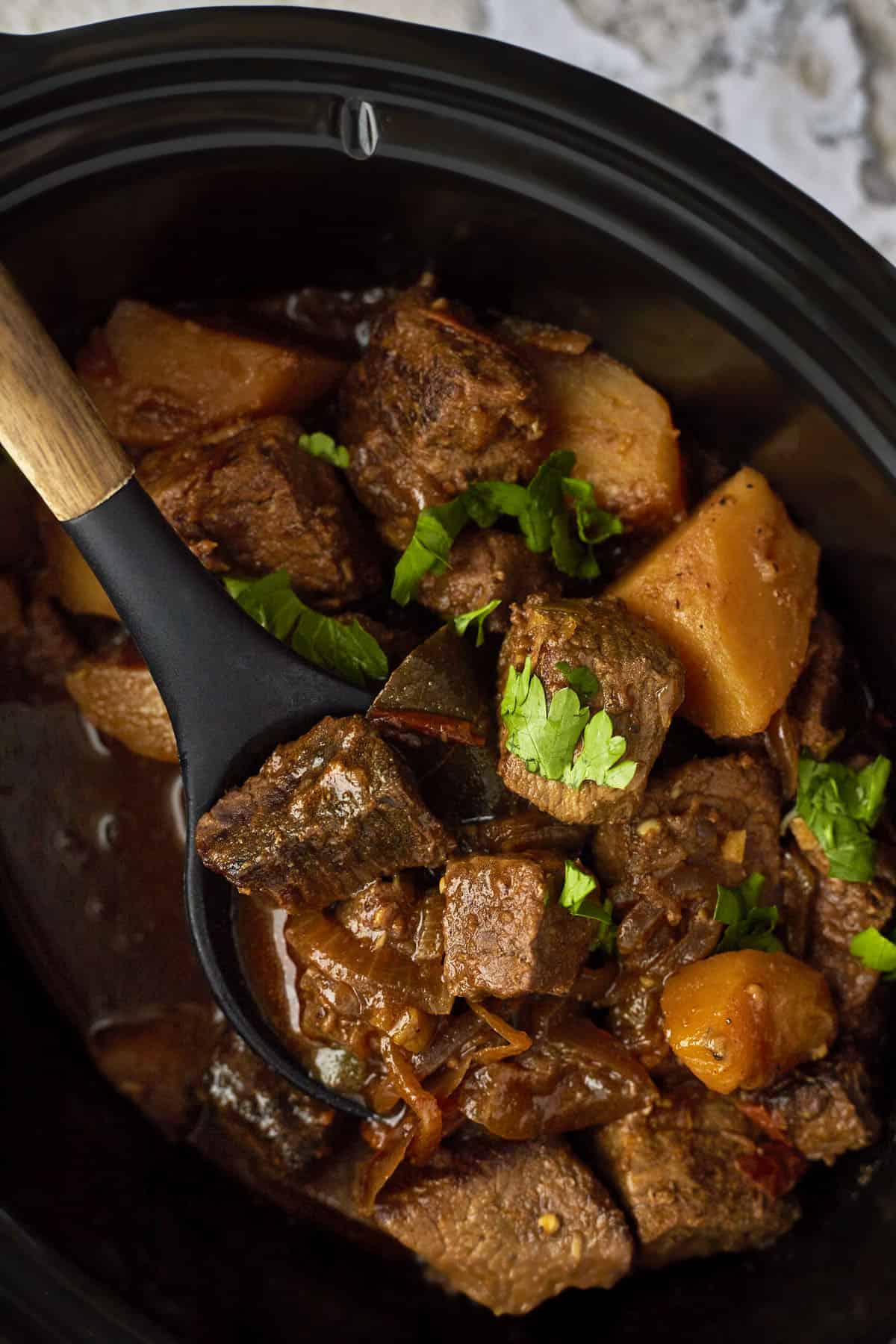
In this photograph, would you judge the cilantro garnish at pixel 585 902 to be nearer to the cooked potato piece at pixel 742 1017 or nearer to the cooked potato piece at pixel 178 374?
the cooked potato piece at pixel 742 1017

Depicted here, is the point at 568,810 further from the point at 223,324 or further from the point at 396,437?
the point at 223,324

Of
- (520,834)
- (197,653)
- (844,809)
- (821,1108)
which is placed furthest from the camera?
(844,809)

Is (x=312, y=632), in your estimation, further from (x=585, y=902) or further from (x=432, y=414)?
(x=585, y=902)

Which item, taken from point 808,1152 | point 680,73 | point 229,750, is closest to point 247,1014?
point 229,750

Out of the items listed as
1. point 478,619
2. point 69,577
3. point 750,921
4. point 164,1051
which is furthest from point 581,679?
point 164,1051

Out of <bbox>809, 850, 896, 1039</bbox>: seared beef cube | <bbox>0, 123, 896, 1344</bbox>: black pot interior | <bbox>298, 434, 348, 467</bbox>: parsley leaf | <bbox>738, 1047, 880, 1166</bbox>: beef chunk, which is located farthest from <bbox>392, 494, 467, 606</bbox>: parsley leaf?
<bbox>738, 1047, 880, 1166</bbox>: beef chunk
